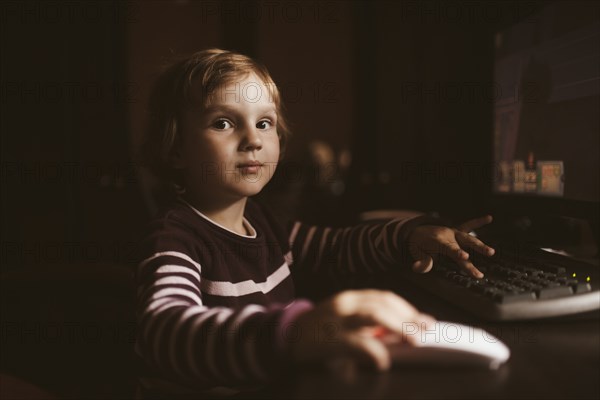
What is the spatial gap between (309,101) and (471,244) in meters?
2.55

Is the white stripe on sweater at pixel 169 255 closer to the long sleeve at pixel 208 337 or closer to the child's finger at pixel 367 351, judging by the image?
the long sleeve at pixel 208 337

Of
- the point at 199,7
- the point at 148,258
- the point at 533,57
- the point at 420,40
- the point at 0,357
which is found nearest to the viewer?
the point at 148,258

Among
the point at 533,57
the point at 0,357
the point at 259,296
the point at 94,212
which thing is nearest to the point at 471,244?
the point at 259,296

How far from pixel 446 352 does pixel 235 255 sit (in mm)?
478

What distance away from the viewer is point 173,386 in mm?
794

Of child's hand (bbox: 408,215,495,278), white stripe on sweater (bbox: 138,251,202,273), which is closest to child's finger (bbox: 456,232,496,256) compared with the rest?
child's hand (bbox: 408,215,495,278)

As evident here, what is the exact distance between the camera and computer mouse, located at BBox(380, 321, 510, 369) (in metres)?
0.44

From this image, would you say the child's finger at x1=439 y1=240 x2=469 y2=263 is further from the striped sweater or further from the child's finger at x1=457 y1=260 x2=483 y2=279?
the striped sweater

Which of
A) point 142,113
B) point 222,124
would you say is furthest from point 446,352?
point 142,113

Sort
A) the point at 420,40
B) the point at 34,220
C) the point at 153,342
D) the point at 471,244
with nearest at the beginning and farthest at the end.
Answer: the point at 153,342
the point at 471,244
the point at 420,40
the point at 34,220

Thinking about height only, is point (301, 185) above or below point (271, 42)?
below

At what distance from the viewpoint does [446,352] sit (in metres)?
0.44

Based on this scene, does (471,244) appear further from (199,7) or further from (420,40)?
(199,7)

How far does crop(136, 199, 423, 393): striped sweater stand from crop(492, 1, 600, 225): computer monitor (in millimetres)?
273
